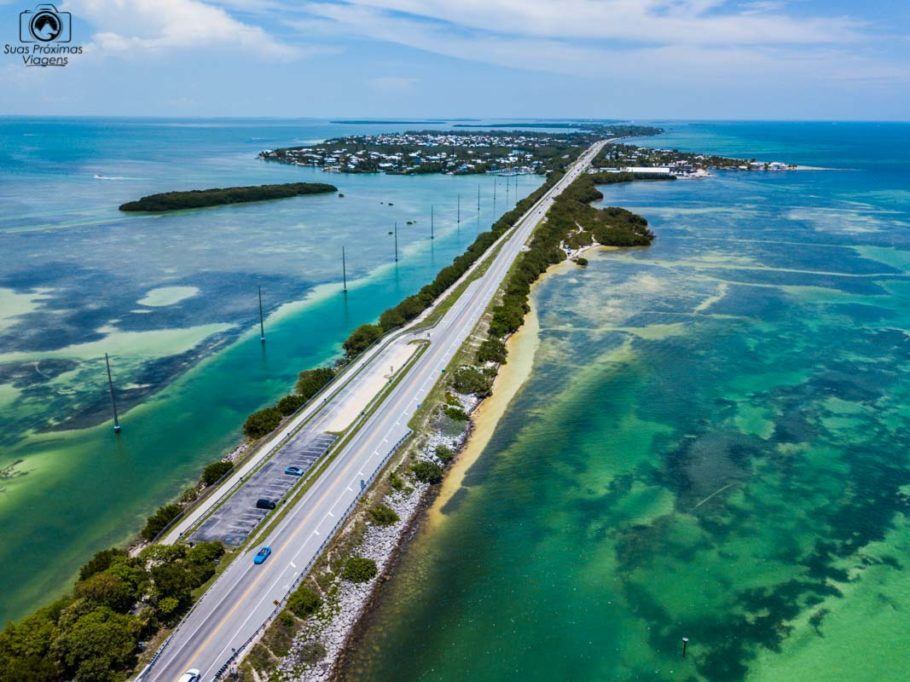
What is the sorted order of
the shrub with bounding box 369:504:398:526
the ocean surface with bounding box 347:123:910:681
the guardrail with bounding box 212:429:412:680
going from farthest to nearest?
the shrub with bounding box 369:504:398:526
the ocean surface with bounding box 347:123:910:681
the guardrail with bounding box 212:429:412:680

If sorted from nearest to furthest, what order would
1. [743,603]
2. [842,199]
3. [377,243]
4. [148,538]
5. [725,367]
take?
[743,603]
[148,538]
[725,367]
[377,243]
[842,199]

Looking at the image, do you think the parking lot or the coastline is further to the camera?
the parking lot

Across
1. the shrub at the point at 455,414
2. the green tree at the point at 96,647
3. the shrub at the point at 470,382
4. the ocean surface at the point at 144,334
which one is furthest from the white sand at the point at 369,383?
the green tree at the point at 96,647

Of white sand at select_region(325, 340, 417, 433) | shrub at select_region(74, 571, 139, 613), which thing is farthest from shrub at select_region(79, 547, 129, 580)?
white sand at select_region(325, 340, 417, 433)

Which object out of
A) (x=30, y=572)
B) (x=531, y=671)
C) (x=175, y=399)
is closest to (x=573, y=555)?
(x=531, y=671)

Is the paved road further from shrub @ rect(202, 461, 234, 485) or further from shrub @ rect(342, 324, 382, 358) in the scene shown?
shrub @ rect(342, 324, 382, 358)

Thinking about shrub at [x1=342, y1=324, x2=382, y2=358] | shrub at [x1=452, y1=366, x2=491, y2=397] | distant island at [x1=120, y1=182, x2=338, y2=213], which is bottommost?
shrub at [x1=452, y1=366, x2=491, y2=397]

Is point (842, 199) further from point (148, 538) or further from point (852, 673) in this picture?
point (148, 538)
